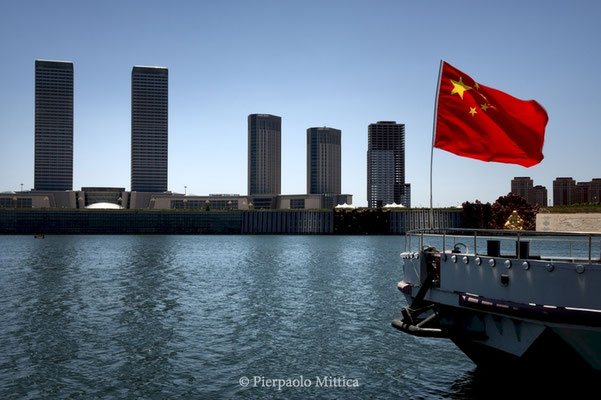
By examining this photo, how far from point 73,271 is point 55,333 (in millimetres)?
39525

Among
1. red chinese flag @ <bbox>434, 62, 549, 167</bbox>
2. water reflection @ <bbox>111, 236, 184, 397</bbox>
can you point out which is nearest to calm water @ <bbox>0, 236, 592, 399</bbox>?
water reflection @ <bbox>111, 236, 184, 397</bbox>

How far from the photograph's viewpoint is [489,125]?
50.0 ft

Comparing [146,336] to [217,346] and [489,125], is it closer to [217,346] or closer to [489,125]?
[217,346]

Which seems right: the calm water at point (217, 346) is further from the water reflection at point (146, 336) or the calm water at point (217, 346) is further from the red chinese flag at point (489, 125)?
the red chinese flag at point (489, 125)

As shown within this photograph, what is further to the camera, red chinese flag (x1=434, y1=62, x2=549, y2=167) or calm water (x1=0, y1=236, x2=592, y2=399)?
calm water (x1=0, y1=236, x2=592, y2=399)

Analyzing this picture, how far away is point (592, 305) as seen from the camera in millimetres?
11602

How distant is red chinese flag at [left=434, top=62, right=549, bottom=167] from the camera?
1512 centimetres

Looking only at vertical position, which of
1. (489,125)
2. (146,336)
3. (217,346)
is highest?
(489,125)

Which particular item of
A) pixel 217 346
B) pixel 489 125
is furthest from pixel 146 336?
pixel 489 125

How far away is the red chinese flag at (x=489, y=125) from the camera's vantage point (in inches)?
595

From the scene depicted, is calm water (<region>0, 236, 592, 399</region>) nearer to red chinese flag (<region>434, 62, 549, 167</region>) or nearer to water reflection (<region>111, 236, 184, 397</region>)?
water reflection (<region>111, 236, 184, 397</region>)

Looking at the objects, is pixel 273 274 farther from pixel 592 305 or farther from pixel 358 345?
pixel 592 305

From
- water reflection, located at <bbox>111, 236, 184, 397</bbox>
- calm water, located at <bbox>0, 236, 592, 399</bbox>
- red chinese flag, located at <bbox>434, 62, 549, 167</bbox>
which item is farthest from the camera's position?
water reflection, located at <bbox>111, 236, 184, 397</bbox>

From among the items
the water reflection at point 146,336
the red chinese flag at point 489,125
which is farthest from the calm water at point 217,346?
the red chinese flag at point 489,125
